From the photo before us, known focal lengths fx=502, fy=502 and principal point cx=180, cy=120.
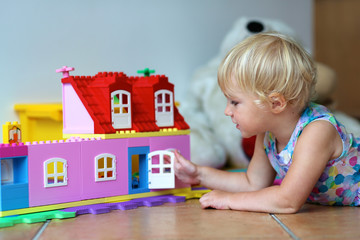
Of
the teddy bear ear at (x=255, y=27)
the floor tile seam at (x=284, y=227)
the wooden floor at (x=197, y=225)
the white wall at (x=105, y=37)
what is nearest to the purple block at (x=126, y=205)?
the wooden floor at (x=197, y=225)

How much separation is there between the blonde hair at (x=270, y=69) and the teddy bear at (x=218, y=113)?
29.0 inches

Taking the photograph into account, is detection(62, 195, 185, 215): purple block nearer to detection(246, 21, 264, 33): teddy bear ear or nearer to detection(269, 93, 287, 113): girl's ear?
detection(269, 93, 287, 113): girl's ear

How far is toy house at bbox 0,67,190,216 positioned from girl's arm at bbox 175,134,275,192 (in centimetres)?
4

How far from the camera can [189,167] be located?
122 cm

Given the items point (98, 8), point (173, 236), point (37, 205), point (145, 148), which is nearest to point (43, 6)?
point (98, 8)

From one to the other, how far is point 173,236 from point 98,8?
1077 mm

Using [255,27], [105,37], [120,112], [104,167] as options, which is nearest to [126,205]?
[104,167]

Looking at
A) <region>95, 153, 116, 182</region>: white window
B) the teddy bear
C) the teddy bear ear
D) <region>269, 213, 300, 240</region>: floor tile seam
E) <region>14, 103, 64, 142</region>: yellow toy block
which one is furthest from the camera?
the teddy bear ear

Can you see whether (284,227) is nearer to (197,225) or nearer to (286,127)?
(197,225)

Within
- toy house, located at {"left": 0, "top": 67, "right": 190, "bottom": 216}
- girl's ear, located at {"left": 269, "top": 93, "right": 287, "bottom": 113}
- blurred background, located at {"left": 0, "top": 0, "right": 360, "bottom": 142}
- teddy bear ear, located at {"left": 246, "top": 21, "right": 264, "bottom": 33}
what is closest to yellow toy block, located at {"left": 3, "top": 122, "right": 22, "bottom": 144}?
toy house, located at {"left": 0, "top": 67, "right": 190, "bottom": 216}

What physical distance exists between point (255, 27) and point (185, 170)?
1.00 meters

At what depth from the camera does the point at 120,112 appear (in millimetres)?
1197

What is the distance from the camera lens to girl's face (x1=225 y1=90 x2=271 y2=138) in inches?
42.5

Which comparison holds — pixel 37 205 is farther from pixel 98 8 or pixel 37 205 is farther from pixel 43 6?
pixel 98 8
